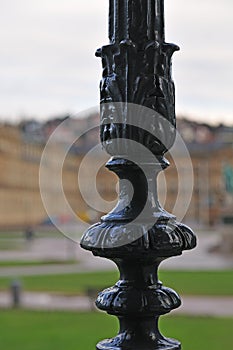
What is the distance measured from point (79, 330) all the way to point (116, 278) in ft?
24.8

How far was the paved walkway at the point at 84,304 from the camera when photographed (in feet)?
40.7

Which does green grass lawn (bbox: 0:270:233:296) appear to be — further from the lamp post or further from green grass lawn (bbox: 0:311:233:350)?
the lamp post

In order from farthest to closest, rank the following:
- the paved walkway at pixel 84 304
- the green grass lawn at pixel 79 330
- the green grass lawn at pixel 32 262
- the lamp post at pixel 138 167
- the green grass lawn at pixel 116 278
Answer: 1. the green grass lawn at pixel 32 262
2. the green grass lawn at pixel 116 278
3. the paved walkway at pixel 84 304
4. the green grass lawn at pixel 79 330
5. the lamp post at pixel 138 167

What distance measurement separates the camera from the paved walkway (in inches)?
489

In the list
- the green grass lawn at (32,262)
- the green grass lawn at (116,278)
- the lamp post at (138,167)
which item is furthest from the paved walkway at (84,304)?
the lamp post at (138,167)

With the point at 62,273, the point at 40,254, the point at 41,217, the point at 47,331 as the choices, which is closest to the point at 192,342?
the point at 47,331

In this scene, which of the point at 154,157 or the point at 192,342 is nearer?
the point at 154,157

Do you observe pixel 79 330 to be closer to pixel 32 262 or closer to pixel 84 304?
pixel 84 304

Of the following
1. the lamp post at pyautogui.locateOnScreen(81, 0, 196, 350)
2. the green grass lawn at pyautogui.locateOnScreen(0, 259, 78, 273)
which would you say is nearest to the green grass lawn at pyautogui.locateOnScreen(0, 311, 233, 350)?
the lamp post at pyautogui.locateOnScreen(81, 0, 196, 350)

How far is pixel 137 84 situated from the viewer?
3.69ft

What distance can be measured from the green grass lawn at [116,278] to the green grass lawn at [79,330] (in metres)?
2.59

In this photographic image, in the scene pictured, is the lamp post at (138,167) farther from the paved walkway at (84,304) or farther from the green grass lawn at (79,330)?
the paved walkway at (84,304)

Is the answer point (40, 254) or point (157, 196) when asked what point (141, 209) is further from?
point (40, 254)

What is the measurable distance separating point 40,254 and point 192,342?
61.7 ft
